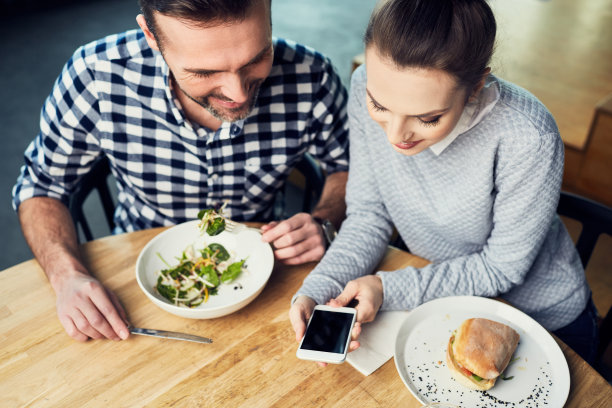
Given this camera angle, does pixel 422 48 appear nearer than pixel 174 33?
Yes

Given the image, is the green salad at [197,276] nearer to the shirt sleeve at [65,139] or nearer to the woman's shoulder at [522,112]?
the shirt sleeve at [65,139]

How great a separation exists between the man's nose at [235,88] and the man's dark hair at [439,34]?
0.41 m

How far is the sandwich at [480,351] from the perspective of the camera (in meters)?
1.07

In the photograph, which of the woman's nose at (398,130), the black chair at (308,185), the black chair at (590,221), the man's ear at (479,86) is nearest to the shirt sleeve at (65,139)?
the black chair at (308,185)

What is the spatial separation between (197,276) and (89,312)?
27 centimetres

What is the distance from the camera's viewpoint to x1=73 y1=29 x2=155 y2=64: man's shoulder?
5.03ft

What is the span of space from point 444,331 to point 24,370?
0.95 meters

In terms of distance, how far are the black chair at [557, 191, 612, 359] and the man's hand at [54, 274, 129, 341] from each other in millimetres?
1252

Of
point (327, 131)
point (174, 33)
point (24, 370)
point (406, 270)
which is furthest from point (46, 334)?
point (327, 131)

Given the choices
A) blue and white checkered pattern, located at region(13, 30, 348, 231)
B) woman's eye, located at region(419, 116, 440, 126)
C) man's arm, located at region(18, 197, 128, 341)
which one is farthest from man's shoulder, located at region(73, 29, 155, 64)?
woman's eye, located at region(419, 116, 440, 126)

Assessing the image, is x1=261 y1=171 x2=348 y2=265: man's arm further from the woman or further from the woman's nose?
the woman's nose

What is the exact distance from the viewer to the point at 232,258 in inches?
57.4

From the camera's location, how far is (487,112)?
4.12 ft

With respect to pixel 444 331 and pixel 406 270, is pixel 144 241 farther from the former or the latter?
pixel 444 331
